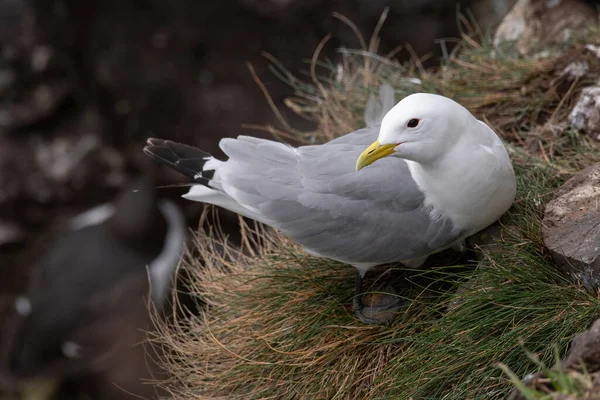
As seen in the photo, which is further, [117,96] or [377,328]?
[117,96]

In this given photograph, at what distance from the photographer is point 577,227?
2055mm

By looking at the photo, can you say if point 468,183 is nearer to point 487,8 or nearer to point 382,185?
point 382,185

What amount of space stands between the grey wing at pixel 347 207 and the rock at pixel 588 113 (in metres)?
0.81

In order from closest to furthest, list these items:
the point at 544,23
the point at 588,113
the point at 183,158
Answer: the point at 183,158
the point at 588,113
the point at 544,23

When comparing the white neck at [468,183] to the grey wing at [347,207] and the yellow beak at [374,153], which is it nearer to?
the grey wing at [347,207]

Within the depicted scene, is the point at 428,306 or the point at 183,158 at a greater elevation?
the point at 183,158

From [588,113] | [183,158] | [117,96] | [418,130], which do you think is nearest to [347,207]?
[418,130]

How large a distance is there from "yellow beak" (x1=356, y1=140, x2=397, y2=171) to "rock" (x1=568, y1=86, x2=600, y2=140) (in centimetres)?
99

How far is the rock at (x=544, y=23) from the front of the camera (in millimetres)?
3443

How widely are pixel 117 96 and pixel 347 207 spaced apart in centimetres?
391

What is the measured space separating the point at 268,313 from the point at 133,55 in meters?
3.55

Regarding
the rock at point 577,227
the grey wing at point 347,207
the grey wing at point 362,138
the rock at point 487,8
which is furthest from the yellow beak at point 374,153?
the rock at point 487,8

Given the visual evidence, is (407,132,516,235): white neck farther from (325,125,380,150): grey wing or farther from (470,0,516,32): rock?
(470,0,516,32): rock

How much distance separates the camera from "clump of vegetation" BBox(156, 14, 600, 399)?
78.7 inches
